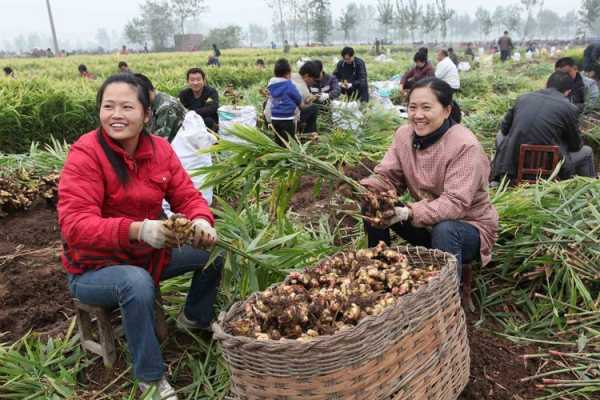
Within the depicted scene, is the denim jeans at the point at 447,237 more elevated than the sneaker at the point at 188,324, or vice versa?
the denim jeans at the point at 447,237

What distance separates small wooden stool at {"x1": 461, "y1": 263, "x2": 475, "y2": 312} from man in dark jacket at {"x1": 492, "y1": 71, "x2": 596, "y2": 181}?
1671mm

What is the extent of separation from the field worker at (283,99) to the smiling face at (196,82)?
765 millimetres

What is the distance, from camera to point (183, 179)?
2246 millimetres

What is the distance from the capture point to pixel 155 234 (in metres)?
1.83

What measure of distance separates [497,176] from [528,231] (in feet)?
4.66

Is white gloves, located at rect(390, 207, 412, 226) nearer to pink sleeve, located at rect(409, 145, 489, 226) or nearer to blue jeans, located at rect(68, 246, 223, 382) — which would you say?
pink sleeve, located at rect(409, 145, 489, 226)

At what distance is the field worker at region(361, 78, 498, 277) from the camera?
2.21 m

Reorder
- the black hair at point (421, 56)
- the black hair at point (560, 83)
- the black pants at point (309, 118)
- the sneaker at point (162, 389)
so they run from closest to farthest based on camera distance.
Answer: the sneaker at point (162, 389), the black hair at point (560, 83), the black pants at point (309, 118), the black hair at point (421, 56)

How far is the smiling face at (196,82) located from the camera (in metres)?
5.45

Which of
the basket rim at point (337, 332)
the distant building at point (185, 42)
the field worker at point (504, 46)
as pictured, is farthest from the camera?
the distant building at point (185, 42)

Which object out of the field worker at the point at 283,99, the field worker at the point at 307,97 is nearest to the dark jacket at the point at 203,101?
the field worker at the point at 283,99

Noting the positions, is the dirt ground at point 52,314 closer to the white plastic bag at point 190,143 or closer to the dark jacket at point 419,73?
the white plastic bag at point 190,143

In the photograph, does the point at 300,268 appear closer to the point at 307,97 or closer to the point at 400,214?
the point at 400,214

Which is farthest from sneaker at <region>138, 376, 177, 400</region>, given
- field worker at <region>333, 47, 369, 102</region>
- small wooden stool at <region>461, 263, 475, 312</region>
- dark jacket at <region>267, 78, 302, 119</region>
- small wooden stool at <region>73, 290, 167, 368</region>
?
field worker at <region>333, 47, 369, 102</region>
